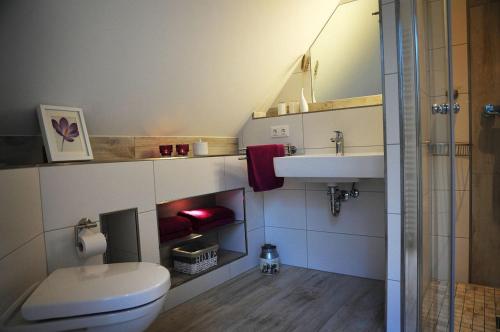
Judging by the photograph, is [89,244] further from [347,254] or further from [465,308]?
[465,308]

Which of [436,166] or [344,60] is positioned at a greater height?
[344,60]

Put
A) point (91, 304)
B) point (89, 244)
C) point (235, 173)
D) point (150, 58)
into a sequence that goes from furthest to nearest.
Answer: point (235, 173) → point (150, 58) → point (89, 244) → point (91, 304)

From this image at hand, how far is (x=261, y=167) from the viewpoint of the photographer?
2.29m

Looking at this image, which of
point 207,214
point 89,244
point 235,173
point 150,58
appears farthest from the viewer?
point 235,173

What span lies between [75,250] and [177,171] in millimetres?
698

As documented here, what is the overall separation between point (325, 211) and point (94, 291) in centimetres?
169

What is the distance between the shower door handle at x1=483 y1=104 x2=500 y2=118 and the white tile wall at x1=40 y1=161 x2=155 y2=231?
77.4 inches

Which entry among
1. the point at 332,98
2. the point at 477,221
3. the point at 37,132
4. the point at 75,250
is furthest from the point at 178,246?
the point at 477,221

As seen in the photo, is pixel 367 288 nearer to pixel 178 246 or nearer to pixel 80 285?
pixel 178 246

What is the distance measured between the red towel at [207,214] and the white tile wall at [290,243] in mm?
406

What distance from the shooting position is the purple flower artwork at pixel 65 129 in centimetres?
162

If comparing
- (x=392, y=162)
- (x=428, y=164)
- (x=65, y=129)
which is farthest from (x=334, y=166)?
A: (x=65, y=129)

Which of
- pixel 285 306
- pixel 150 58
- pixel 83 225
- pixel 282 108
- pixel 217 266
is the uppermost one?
pixel 150 58

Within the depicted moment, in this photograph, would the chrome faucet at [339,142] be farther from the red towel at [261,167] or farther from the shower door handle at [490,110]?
the shower door handle at [490,110]
